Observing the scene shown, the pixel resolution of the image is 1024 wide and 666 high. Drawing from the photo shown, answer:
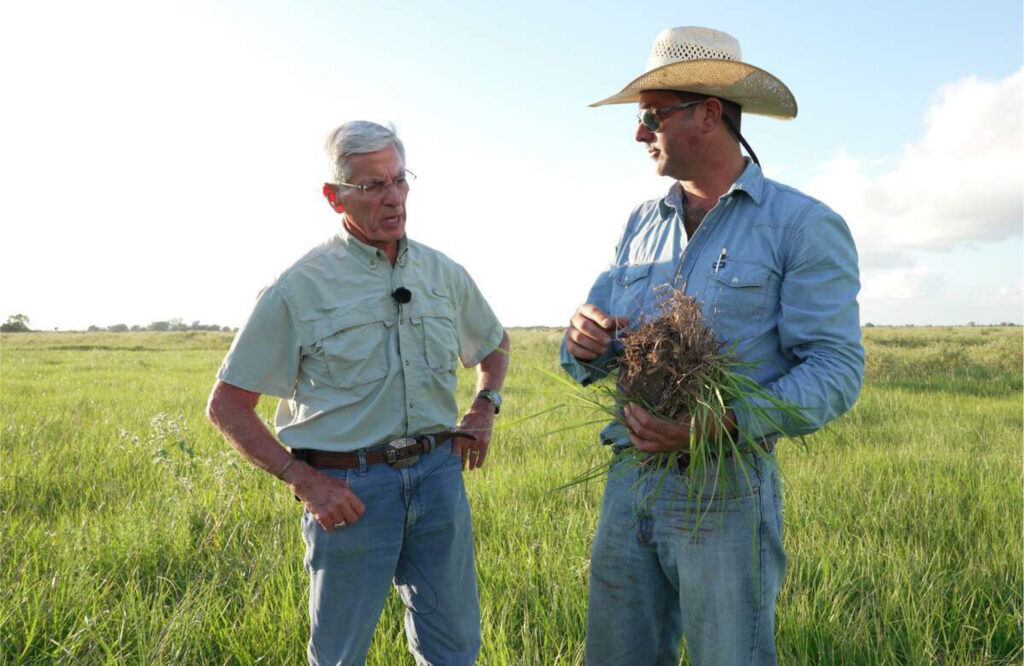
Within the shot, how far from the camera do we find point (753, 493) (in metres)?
2.05

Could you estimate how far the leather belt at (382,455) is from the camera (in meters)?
2.50

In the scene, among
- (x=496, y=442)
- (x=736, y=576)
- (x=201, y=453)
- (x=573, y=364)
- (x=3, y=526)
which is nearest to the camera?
(x=736, y=576)

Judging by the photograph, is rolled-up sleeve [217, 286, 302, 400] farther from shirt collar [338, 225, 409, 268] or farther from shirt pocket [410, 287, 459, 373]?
shirt pocket [410, 287, 459, 373]

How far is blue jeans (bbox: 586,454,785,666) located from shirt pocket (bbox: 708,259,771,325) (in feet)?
1.38

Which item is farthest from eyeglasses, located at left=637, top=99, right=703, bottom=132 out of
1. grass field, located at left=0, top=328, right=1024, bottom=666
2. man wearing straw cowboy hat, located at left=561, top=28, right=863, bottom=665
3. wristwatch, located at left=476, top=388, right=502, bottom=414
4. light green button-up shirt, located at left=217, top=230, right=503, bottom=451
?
wristwatch, located at left=476, top=388, right=502, bottom=414

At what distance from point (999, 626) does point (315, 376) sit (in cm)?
346

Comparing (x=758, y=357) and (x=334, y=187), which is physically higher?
(x=334, y=187)

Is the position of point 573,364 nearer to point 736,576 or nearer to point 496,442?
point 736,576

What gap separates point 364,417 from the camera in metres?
2.51

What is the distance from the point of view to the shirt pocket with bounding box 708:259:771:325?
2.08 m

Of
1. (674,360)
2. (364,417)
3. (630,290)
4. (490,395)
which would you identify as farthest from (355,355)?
(674,360)

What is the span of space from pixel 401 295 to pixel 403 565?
3.36 feet

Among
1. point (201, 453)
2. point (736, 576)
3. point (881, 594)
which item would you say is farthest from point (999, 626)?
point (201, 453)

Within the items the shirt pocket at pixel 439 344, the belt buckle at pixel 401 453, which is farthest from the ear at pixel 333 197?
the belt buckle at pixel 401 453
